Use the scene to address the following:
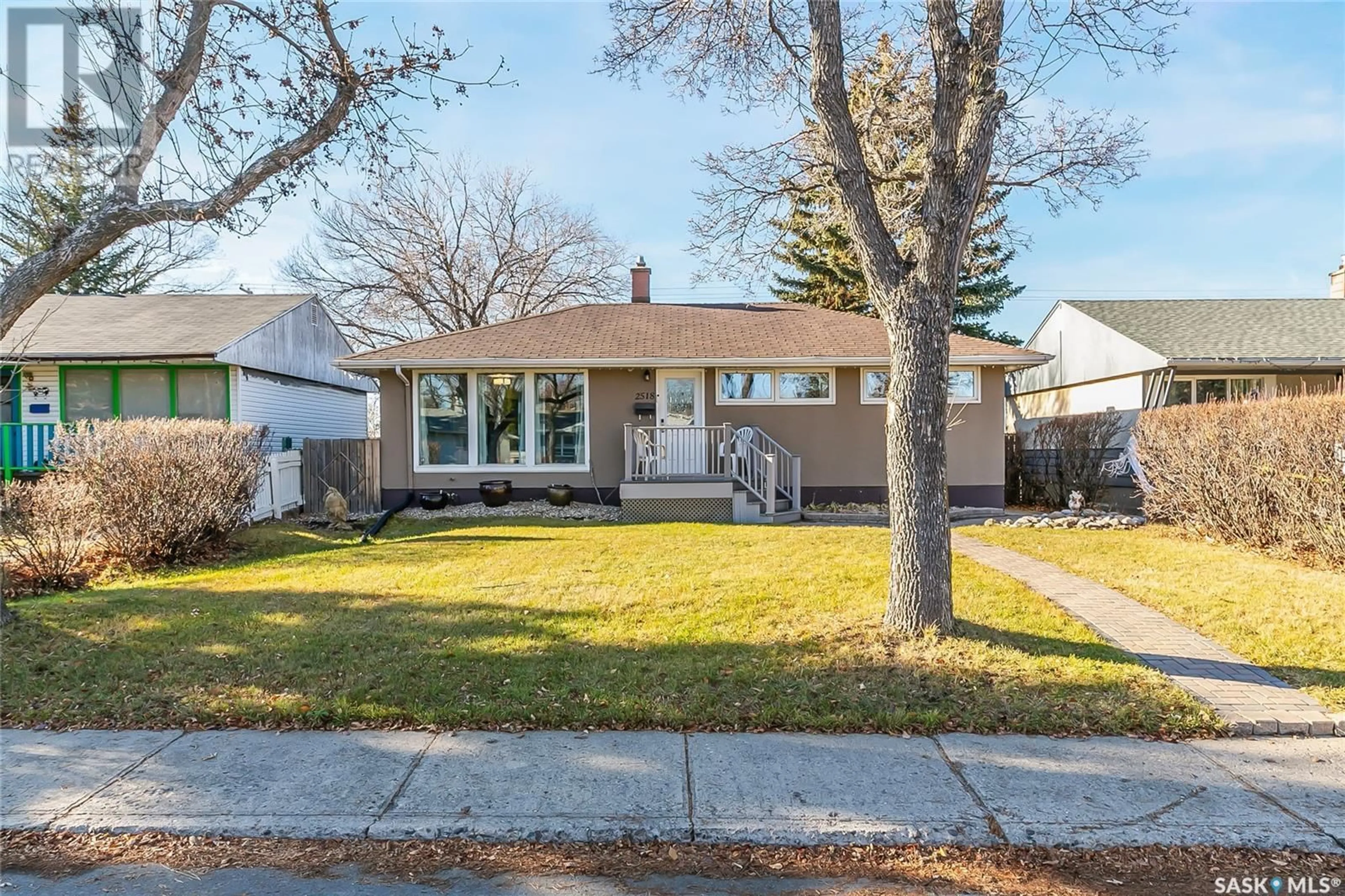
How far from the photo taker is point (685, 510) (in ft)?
36.7

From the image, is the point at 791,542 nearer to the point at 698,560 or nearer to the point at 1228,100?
the point at 698,560

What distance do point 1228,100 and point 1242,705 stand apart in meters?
8.57

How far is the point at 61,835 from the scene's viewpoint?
9.57 ft

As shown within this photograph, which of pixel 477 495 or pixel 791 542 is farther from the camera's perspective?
pixel 477 495

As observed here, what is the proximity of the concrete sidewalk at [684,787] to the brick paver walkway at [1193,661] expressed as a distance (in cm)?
18

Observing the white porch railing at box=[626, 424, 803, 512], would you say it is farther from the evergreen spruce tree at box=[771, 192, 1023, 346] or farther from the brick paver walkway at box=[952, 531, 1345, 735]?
the evergreen spruce tree at box=[771, 192, 1023, 346]

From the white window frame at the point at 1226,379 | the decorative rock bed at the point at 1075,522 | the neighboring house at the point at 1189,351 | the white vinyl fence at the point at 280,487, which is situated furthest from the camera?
the white window frame at the point at 1226,379

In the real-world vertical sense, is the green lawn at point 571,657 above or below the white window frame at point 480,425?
below

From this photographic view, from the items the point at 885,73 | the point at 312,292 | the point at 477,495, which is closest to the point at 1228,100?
the point at 885,73

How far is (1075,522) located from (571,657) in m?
9.42

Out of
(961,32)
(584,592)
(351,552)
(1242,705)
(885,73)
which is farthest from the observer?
(351,552)

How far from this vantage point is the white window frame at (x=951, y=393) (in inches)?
502

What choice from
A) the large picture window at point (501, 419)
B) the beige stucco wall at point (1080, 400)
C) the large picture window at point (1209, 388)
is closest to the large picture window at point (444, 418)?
the large picture window at point (501, 419)

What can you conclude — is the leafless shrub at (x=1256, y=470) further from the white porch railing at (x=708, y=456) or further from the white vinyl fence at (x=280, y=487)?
the white vinyl fence at (x=280, y=487)
